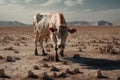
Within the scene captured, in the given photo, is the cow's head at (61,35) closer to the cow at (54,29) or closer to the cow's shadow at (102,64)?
the cow at (54,29)

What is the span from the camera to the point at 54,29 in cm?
1614

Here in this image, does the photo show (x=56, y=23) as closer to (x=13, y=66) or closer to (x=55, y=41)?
(x=55, y=41)

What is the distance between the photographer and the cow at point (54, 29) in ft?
51.4

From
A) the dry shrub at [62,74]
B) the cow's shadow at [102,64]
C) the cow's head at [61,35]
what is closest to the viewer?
the dry shrub at [62,74]

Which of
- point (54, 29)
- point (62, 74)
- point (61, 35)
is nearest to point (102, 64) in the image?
point (61, 35)

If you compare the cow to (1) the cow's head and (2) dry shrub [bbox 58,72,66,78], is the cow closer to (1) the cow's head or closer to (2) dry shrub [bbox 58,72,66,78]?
(1) the cow's head

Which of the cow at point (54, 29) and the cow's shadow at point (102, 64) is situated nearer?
the cow's shadow at point (102, 64)

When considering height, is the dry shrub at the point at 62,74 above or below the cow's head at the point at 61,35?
A: below

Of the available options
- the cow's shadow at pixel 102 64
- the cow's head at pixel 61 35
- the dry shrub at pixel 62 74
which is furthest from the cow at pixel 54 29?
the dry shrub at pixel 62 74

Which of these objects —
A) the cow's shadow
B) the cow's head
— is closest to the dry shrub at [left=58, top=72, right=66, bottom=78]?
the cow's shadow

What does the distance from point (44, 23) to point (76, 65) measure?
→ 4849 mm

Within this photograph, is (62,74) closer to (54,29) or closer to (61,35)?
(61,35)

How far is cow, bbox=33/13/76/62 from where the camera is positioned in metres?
15.7

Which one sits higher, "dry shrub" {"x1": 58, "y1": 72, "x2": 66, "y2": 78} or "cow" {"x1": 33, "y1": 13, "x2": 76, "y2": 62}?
"cow" {"x1": 33, "y1": 13, "x2": 76, "y2": 62}
